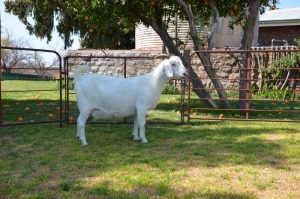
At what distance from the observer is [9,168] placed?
4.37m

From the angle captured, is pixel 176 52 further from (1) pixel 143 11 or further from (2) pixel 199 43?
(1) pixel 143 11

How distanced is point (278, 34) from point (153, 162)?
63.2 feet

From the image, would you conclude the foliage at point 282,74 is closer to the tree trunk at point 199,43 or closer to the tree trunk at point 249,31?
the tree trunk at point 249,31

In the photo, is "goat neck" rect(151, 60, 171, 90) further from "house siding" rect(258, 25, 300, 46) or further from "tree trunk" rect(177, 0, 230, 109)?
"house siding" rect(258, 25, 300, 46)

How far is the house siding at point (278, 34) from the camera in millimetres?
Answer: 20938

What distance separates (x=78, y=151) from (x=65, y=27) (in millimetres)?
22409

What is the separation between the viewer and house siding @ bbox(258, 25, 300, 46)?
68.7 ft

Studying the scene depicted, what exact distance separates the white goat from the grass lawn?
1.52 ft

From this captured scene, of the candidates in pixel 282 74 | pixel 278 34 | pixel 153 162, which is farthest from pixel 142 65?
pixel 153 162

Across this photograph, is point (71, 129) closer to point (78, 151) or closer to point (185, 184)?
point (78, 151)

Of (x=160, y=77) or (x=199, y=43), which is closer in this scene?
(x=160, y=77)

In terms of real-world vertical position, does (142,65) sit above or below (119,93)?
above

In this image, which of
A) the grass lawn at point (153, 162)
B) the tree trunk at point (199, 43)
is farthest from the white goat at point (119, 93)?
the tree trunk at point (199, 43)

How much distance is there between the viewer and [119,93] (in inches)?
225
